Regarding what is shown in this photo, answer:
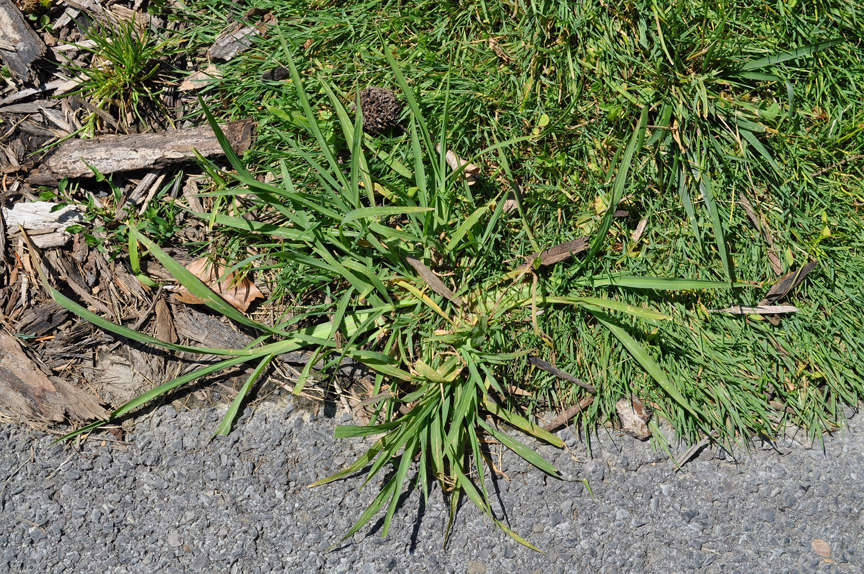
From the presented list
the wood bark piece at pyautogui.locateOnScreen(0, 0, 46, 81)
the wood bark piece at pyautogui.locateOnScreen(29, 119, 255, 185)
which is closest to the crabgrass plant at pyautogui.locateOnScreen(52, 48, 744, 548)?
the wood bark piece at pyautogui.locateOnScreen(29, 119, 255, 185)

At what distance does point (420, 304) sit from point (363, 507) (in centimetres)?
75

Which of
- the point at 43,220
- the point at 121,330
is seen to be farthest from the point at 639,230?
the point at 43,220

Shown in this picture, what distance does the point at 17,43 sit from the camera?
230 cm

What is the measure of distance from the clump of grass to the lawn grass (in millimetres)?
446

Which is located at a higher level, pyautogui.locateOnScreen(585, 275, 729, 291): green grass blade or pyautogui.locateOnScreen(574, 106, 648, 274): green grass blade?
pyautogui.locateOnScreen(574, 106, 648, 274): green grass blade

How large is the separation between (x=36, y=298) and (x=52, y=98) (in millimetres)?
758

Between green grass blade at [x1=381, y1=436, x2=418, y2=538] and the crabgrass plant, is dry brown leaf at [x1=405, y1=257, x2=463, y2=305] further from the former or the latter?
green grass blade at [x1=381, y1=436, x2=418, y2=538]

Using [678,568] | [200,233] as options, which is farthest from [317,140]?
[678,568]

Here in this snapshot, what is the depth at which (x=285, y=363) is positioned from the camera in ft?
7.43

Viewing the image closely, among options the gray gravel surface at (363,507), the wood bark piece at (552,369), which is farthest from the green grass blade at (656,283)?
the gray gravel surface at (363,507)

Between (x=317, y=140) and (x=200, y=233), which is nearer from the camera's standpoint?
(x=317, y=140)

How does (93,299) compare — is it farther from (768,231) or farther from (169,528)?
(768,231)

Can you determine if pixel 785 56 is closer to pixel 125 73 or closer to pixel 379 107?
pixel 379 107

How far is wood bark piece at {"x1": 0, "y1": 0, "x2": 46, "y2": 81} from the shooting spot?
7.54 feet
